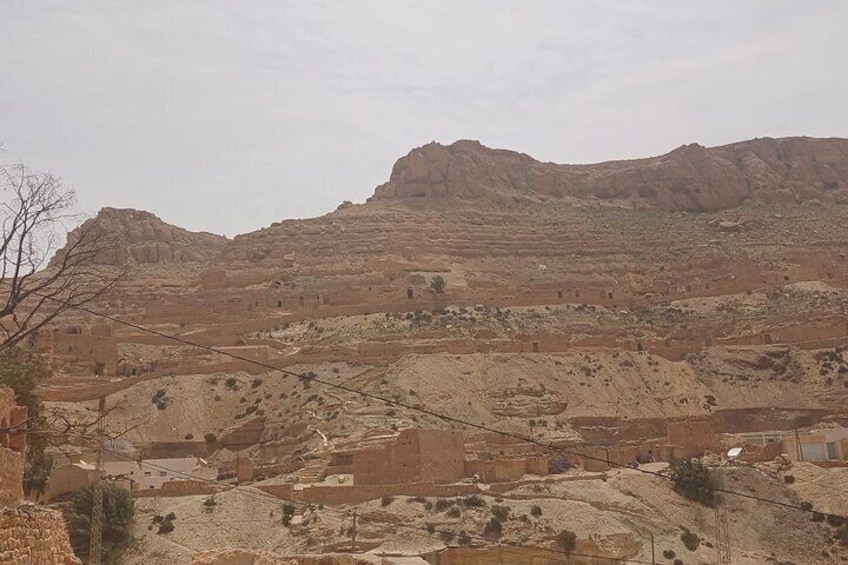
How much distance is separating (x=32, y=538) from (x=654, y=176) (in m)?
104

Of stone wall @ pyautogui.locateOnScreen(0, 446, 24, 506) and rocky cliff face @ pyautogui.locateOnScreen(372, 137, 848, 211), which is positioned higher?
rocky cliff face @ pyautogui.locateOnScreen(372, 137, 848, 211)

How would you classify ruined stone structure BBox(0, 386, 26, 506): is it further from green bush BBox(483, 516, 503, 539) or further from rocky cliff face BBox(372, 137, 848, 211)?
rocky cliff face BBox(372, 137, 848, 211)

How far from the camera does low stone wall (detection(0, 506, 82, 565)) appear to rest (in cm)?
817

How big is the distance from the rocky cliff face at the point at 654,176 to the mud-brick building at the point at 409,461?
215 ft

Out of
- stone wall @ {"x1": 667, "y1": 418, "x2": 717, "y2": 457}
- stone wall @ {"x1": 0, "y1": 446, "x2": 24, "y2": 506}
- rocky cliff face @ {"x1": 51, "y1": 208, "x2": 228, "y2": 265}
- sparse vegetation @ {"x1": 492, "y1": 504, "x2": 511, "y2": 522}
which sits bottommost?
sparse vegetation @ {"x1": 492, "y1": 504, "x2": 511, "y2": 522}

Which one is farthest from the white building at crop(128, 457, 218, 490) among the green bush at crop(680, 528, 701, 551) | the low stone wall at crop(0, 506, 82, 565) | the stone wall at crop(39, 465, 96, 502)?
the low stone wall at crop(0, 506, 82, 565)

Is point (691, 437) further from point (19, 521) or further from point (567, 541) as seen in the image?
point (19, 521)

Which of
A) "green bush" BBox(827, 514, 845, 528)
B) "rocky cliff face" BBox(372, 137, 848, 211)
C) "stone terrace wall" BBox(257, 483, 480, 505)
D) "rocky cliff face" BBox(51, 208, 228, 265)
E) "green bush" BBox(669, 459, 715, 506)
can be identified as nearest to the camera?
"stone terrace wall" BBox(257, 483, 480, 505)

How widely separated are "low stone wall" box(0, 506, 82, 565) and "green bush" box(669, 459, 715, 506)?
27.7 m

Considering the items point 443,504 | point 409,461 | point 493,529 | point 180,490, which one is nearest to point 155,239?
point 180,490

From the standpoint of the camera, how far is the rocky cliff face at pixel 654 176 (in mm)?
100812

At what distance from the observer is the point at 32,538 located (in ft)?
28.3

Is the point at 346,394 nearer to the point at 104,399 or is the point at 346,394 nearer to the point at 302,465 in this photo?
the point at 302,465

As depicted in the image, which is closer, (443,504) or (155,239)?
(443,504)
